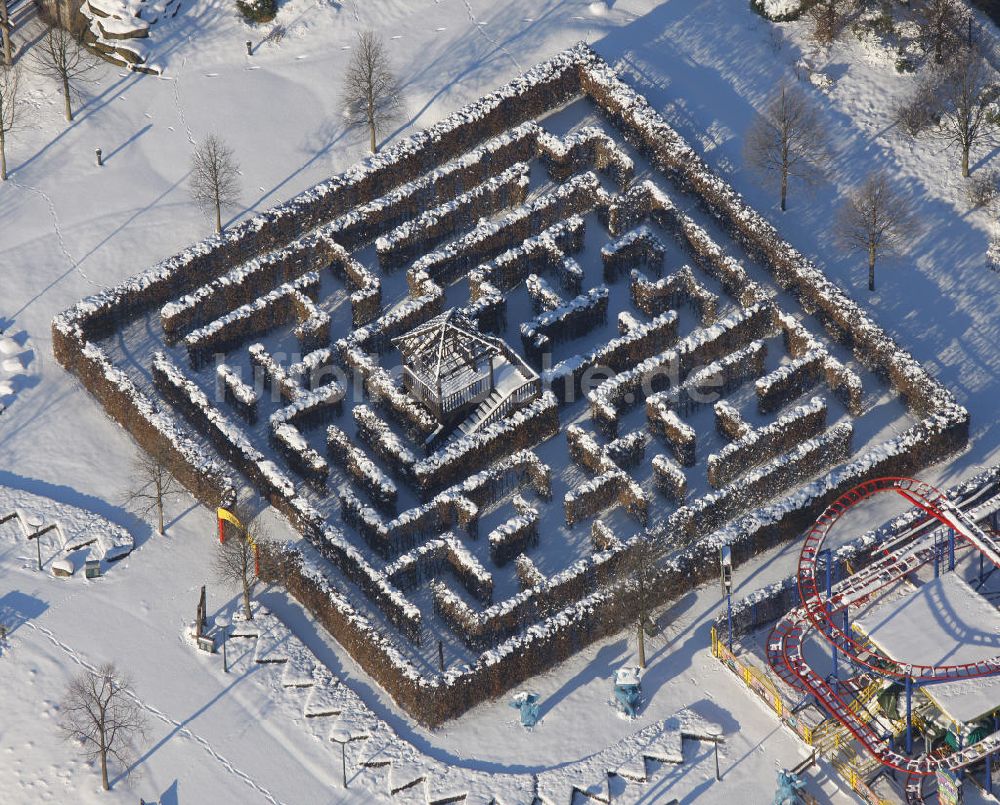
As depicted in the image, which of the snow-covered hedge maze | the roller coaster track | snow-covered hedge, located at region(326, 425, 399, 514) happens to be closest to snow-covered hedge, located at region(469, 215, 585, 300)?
the snow-covered hedge maze

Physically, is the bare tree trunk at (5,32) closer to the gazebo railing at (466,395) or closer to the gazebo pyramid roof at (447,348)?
the gazebo pyramid roof at (447,348)

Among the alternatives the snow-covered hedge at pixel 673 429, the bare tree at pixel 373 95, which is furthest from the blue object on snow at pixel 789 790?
the bare tree at pixel 373 95

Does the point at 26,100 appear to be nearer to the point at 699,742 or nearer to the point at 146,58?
the point at 146,58

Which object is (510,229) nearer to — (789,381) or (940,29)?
(789,381)

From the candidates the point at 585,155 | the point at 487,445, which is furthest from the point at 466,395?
the point at 585,155

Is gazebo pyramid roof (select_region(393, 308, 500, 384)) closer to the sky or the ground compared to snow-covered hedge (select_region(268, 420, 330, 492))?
closer to the sky

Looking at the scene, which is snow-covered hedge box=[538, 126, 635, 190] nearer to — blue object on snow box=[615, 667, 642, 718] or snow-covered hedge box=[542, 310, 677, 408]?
snow-covered hedge box=[542, 310, 677, 408]
